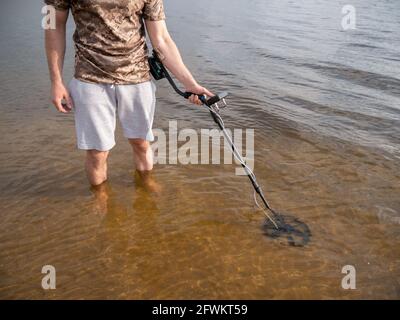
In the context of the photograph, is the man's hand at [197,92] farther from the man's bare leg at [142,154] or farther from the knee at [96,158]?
the knee at [96,158]

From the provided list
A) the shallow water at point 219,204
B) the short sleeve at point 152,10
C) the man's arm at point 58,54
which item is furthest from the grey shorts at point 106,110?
the shallow water at point 219,204

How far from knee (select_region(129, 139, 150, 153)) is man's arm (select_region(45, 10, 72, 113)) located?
2.67 feet

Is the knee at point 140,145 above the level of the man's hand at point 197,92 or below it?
A: below

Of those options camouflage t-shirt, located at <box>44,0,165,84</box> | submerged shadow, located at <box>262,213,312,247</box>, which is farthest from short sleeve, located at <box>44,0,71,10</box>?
submerged shadow, located at <box>262,213,312,247</box>

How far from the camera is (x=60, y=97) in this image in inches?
127

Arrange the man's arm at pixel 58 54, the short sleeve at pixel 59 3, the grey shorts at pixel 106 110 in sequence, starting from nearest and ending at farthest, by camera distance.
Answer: the short sleeve at pixel 59 3 → the man's arm at pixel 58 54 → the grey shorts at pixel 106 110

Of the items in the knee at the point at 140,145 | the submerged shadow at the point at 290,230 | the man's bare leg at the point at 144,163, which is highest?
the knee at the point at 140,145

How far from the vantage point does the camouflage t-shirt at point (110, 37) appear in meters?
2.96

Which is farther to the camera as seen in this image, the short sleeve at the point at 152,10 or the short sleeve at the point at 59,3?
the short sleeve at the point at 152,10

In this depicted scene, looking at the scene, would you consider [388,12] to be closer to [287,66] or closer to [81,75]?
[287,66]

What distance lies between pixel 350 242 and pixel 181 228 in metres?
1.74

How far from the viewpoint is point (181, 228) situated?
3.64m

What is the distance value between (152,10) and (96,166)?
1772mm

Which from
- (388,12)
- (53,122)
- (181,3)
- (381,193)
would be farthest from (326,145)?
(181,3)
